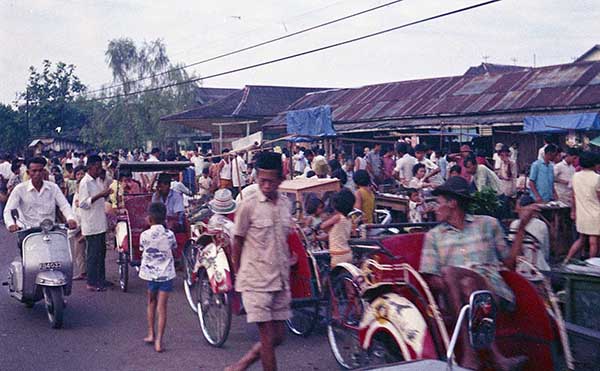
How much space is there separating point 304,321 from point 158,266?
1644 mm

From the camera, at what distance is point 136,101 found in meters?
45.6

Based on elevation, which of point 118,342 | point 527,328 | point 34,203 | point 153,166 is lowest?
point 118,342

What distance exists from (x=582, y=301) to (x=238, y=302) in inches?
123

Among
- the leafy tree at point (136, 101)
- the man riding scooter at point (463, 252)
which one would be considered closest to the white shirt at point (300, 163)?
the man riding scooter at point (463, 252)

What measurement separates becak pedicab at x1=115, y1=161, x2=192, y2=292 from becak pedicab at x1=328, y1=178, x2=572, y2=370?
5.16 metres

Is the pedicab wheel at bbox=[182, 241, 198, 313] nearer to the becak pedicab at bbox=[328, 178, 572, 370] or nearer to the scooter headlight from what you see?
the scooter headlight

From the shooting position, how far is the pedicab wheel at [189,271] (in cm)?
886

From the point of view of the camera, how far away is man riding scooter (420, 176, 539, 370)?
4.59m

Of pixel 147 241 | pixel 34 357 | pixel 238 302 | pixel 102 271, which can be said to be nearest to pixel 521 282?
pixel 238 302

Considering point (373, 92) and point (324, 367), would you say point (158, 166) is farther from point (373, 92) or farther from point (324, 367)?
point (373, 92)

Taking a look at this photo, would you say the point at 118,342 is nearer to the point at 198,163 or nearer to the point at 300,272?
the point at 300,272

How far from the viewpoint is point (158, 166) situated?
1006 centimetres

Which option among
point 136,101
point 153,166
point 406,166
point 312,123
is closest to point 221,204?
point 153,166

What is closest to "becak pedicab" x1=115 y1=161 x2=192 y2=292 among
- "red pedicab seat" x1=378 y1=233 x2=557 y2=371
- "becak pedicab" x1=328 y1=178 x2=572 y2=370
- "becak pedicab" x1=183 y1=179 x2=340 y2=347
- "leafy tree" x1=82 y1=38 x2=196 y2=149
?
"becak pedicab" x1=183 y1=179 x2=340 y2=347
